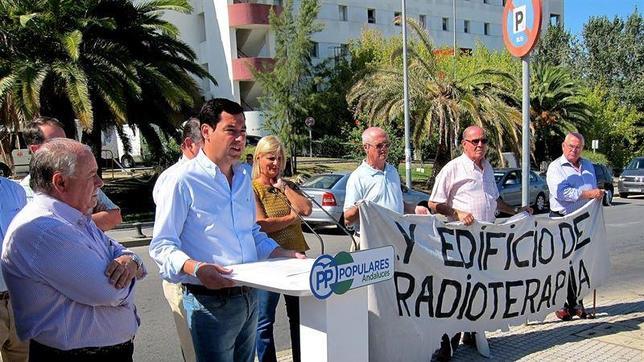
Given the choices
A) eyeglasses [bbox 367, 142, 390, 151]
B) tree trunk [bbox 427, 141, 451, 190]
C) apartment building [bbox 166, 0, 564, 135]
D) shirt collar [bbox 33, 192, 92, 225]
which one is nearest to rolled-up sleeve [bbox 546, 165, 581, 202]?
eyeglasses [bbox 367, 142, 390, 151]

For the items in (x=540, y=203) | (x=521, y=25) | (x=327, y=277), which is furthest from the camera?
(x=540, y=203)

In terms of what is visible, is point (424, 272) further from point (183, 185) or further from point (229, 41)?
point (229, 41)

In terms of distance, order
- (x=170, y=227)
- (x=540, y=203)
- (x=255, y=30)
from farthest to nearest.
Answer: (x=255, y=30)
(x=540, y=203)
(x=170, y=227)

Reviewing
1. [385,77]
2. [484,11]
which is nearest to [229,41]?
[385,77]

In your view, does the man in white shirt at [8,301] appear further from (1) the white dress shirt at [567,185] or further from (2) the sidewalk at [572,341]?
(1) the white dress shirt at [567,185]

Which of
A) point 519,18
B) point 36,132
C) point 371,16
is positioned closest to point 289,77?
point 371,16

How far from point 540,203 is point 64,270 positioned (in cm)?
1874

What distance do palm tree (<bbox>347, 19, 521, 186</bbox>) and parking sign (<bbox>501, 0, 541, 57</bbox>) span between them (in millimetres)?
15125

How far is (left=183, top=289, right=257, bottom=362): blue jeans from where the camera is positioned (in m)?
2.69

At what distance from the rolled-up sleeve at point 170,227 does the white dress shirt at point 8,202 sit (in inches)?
40.5

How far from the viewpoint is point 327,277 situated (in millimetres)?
2350

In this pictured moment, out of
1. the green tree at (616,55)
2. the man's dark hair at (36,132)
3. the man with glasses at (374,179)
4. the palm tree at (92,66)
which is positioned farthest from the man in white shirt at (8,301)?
the green tree at (616,55)

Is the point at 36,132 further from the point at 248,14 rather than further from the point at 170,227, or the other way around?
the point at 248,14

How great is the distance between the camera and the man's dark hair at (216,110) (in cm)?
279
